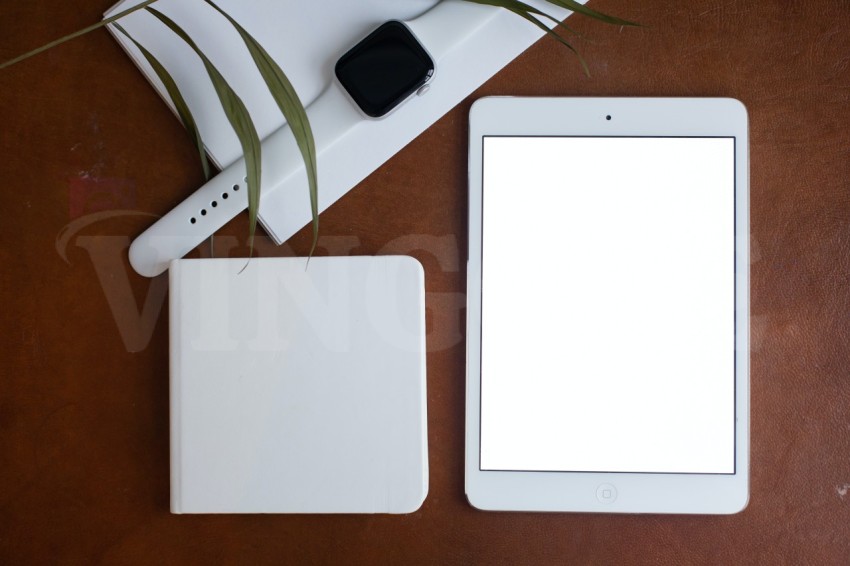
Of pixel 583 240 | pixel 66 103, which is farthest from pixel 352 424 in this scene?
pixel 66 103

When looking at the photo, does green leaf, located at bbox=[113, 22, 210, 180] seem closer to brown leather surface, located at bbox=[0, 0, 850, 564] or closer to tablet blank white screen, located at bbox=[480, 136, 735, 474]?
brown leather surface, located at bbox=[0, 0, 850, 564]

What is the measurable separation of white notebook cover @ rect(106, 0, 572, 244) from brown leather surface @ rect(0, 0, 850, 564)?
2 cm

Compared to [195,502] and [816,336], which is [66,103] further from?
[816,336]

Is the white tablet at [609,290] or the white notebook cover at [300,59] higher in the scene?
the white notebook cover at [300,59]

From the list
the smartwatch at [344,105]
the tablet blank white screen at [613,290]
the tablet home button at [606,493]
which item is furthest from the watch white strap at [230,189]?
the tablet home button at [606,493]

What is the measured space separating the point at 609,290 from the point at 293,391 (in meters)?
0.23

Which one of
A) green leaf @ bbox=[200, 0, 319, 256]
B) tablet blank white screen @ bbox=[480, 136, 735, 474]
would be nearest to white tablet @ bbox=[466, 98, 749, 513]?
tablet blank white screen @ bbox=[480, 136, 735, 474]

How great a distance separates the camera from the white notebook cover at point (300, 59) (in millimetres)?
456

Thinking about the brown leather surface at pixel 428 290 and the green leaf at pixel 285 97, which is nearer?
the green leaf at pixel 285 97

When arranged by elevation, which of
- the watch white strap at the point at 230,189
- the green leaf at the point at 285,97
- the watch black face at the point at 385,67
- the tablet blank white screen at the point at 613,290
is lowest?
the tablet blank white screen at the point at 613,290

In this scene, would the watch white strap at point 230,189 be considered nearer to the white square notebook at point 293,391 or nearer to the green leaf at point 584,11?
the white square notebook at point 293,391

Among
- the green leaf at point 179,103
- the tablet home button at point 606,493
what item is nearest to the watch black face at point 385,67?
the green leaf at point 179,103

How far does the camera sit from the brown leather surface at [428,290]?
0.48 meters

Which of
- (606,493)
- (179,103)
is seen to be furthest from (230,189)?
(606,493)
